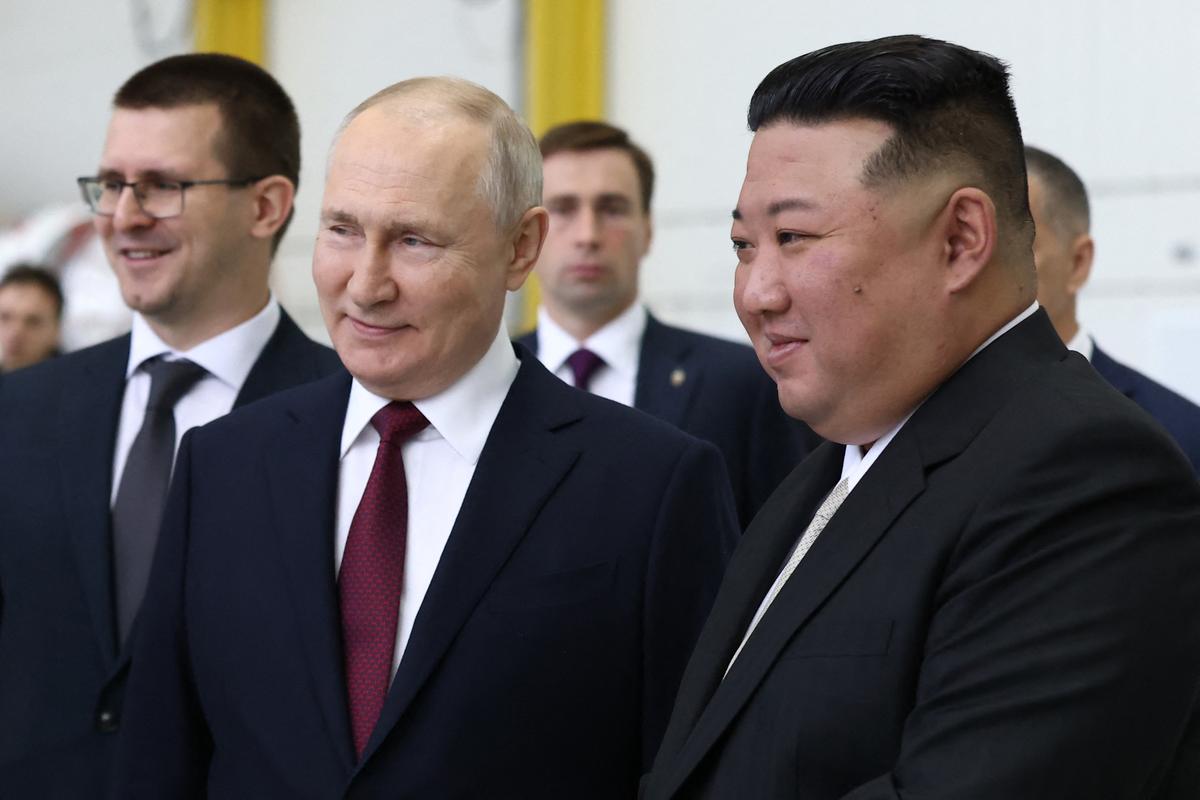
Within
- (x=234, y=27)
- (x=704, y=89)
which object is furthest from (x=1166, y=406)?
(x=234, y=27)

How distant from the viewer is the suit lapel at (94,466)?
2.53m

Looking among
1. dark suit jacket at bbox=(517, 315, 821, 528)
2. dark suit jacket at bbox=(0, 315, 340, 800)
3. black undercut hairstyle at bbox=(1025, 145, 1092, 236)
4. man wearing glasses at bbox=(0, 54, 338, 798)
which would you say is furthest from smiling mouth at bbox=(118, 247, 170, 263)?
black undercut hairstyle at bbox=(1025, 145, 1092, 236)

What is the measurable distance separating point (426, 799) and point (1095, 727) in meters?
0.89

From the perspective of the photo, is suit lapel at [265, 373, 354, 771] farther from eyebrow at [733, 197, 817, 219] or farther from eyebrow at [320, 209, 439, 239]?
eyebrow at [733, 197, 817, 219]

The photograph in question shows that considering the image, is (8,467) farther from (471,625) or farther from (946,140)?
(946,140)

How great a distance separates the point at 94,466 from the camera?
8.71 ft

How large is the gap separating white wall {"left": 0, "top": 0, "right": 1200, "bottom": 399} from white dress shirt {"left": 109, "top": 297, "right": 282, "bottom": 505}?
3.22m

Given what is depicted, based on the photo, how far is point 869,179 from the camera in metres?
1.60

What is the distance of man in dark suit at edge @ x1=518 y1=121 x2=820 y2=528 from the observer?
142 inches

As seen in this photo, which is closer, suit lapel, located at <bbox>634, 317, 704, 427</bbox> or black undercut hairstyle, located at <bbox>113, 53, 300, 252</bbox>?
black undercut hairstyle, located at <bbox>113, 53, 300, 252</bbox>

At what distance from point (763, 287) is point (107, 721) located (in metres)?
1.37

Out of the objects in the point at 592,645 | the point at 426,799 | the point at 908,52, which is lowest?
the point at 426,799

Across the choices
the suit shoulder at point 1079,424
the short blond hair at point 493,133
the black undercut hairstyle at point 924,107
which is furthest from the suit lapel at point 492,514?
the suit shoulder at point 1079,424

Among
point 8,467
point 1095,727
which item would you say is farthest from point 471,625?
point 8,467
